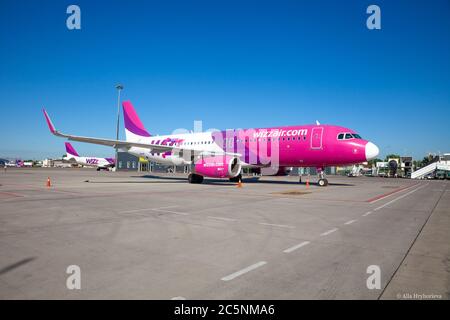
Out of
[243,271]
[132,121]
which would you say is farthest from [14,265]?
[132,121]

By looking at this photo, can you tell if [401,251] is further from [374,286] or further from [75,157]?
[75,157]

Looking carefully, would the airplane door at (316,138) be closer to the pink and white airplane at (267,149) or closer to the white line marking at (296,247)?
the pink and white airplane at (267,149)

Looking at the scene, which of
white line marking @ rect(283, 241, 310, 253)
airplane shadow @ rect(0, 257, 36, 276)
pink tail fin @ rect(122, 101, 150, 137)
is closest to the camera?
airplane shadow @ rect(0, 257, 36, 276)

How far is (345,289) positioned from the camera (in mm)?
3381

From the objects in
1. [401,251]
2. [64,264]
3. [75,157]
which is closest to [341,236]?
[401,251]

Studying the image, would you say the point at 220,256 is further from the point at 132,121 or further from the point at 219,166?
the point at 132,121

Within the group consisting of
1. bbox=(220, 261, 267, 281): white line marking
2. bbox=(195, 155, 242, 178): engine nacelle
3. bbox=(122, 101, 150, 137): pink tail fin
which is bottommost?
bbox=(220, 261, 267, 281): white line marking

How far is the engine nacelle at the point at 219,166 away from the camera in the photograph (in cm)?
2088

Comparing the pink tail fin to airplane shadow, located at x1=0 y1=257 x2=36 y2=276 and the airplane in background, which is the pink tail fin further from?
the airplane in background

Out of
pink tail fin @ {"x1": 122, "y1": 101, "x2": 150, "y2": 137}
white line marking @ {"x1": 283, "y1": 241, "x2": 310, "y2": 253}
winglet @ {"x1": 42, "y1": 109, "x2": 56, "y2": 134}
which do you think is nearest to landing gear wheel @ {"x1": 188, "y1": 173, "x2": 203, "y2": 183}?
winglet @ {"x1": 42, "y1": 109, "x2": 56, "y2": 134}

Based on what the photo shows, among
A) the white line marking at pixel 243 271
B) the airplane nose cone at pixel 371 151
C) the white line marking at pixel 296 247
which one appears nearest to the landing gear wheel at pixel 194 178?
the airplane nose cone at pixel 371 151

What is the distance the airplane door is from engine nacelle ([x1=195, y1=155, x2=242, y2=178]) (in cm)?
570

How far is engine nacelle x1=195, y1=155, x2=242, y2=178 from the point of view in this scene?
822 inches

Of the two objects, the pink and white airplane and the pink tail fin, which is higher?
the pink tail fin
